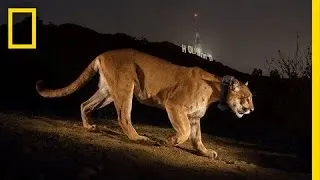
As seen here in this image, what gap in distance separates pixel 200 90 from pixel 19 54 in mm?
16673

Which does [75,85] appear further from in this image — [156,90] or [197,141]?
[197,141]

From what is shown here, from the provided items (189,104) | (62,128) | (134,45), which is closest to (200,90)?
(189,104)

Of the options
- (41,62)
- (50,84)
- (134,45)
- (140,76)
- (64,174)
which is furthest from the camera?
(134,45)

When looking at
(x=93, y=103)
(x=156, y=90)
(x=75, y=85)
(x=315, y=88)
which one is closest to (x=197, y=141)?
(x=156, y=90)

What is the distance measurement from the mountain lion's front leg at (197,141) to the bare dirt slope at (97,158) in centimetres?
21

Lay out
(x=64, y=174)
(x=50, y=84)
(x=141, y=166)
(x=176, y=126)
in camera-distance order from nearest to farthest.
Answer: (x=64, y=174)
(x=141, y=166)
(x=176, y=126)
(x=50, y=84)

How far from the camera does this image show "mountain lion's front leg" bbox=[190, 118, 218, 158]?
1055 centimetres

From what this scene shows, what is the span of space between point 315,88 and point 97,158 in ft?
10.6

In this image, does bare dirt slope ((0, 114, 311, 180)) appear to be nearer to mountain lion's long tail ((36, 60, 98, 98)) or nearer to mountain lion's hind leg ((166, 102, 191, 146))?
mountain lion's hind leg ((166, 102, 191, 146))

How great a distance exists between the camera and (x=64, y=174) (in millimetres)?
7137

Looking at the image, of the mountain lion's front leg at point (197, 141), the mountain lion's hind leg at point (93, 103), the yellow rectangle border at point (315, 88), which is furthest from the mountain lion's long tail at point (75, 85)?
the yellow rectangle border at point (315, 88)

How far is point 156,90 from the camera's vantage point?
11016 mm

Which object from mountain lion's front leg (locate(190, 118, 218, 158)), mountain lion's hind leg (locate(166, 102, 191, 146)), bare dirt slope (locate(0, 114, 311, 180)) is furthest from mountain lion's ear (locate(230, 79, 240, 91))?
bare dirt slope (locate(0, 114, 311, 180))

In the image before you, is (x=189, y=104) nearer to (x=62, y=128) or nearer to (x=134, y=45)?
(x=62, y=128)
